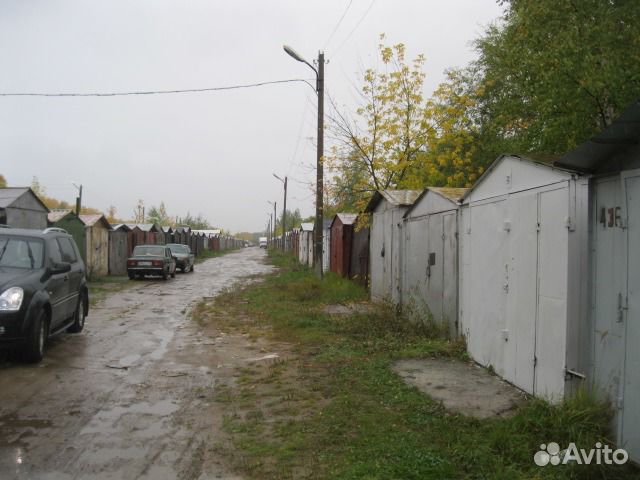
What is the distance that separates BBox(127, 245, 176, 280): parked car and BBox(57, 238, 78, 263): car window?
1504cm

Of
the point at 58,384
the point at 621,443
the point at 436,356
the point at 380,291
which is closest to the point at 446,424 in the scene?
the point at 621,443

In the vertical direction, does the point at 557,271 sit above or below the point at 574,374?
above

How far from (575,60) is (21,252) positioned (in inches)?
444

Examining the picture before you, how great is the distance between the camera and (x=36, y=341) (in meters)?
7.67

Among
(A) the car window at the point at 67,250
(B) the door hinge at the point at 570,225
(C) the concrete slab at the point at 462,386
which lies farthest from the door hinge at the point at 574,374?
(A) the car window at the point at 67,250

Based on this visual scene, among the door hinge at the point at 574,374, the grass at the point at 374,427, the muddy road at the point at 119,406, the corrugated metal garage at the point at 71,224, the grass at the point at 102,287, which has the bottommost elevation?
the grass at the point at 102,287

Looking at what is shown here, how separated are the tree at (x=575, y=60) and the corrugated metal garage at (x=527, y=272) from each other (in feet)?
19.8

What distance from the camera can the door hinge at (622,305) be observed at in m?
4.43

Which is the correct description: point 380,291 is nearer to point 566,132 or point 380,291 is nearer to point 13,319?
point 566,132

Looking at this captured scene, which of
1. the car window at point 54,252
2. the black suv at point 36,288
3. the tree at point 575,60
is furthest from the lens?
the tree at point 575,60

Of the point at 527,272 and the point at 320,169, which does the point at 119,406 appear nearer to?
the point at 527,272

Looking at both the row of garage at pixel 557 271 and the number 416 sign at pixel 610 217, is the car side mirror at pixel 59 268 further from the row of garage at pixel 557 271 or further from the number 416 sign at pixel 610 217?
the number 416 sign at pixel 610 217

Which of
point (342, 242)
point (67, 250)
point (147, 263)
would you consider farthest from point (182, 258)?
point (67, 250)

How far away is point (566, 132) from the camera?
14.1 meters
